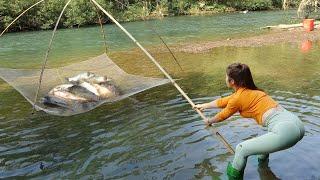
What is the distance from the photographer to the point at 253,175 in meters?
5.34

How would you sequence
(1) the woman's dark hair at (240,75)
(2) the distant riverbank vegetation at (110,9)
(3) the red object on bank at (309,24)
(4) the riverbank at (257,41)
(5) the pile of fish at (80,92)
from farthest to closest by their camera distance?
(2) the distant riverbank vegetation at (110,9), (3) the red object on bank at (309,24), (4) the riverbank at (257,41), (5) the pile of fish at (80,92), (1) the woman's dark hair at (240,75)

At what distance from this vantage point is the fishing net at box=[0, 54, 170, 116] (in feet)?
25.8

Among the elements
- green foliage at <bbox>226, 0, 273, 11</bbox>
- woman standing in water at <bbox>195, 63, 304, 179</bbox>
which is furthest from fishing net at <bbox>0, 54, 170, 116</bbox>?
green foliage at <bbox>226, 0, 273, 11</bbox>

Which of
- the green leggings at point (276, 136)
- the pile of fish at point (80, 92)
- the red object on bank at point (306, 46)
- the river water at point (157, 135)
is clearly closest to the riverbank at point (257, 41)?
the red object on bank at point (306, 46)

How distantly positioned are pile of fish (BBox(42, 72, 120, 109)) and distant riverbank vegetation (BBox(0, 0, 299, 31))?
19.1 meters

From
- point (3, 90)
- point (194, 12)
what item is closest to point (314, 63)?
point (3, 90)

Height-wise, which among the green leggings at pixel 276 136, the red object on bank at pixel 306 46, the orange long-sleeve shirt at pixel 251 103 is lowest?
the red object on bank at pixel 306 46

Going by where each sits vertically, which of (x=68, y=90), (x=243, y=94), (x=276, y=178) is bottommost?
(x=276, y=178)

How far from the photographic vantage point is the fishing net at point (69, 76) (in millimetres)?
7876

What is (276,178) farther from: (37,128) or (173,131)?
(37,128)

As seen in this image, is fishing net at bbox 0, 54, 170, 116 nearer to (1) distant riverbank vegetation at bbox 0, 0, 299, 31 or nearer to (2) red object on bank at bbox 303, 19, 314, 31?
(2) red object on bank at bbox 303, 19, 314, 31

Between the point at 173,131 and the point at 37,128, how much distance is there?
8.30 ft

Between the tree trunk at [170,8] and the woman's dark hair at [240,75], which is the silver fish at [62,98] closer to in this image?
the woman's dark hair at [240,75]

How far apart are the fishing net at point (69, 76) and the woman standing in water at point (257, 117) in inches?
138
